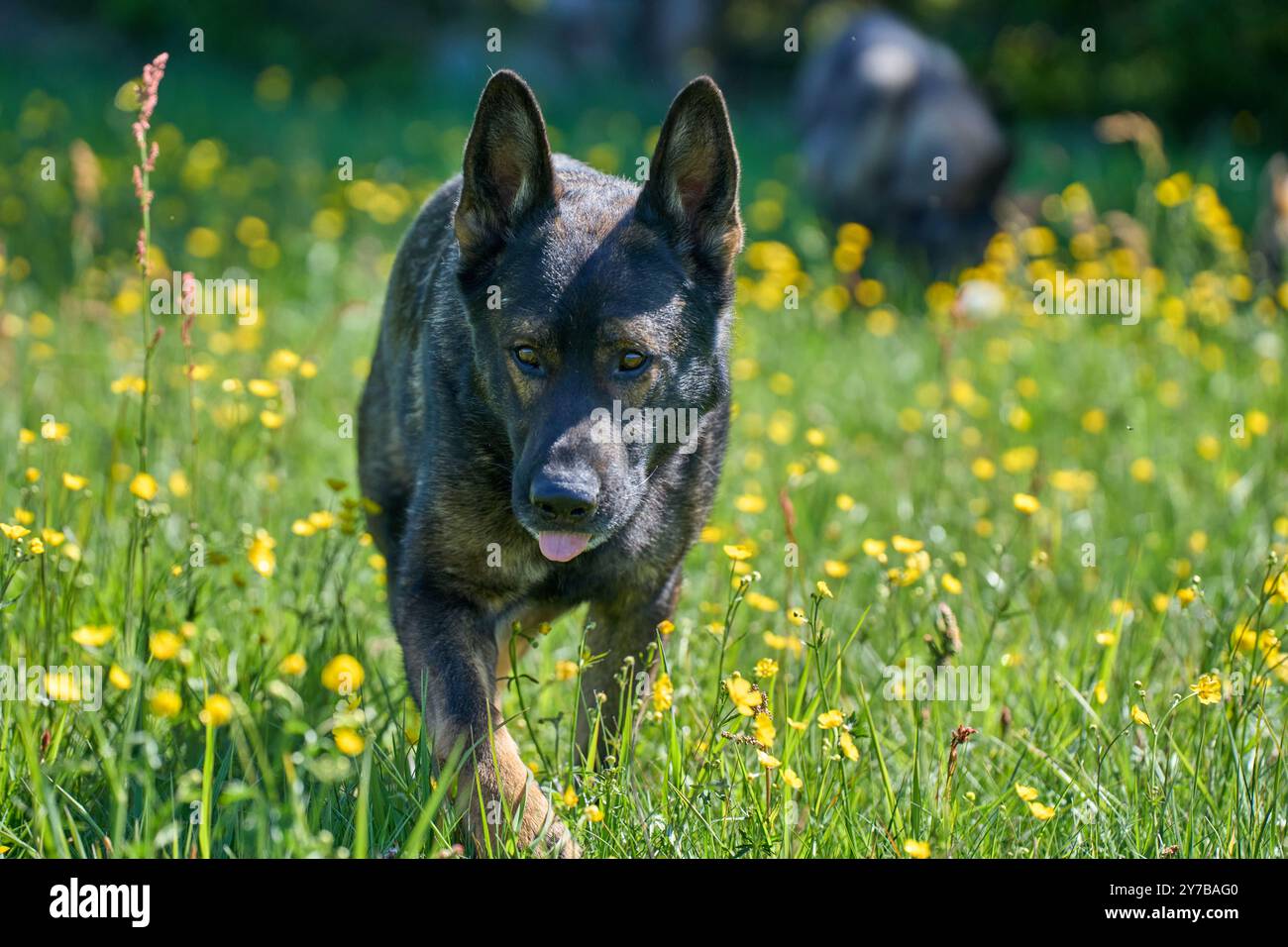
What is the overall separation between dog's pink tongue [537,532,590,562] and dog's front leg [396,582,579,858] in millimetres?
324

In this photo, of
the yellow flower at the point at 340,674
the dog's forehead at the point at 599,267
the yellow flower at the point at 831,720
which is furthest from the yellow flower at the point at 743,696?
the dog's forehead at the point at 599,267

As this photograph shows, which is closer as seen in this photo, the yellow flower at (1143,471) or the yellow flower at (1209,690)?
the yellow flower at (1209,690)

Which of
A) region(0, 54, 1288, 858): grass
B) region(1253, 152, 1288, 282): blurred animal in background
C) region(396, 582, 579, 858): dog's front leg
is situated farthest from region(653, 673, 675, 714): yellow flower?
region(1253, 152, 1288, 282): blurred animal in background

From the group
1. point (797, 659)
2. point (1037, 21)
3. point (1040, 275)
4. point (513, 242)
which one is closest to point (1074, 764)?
point (797, 659)

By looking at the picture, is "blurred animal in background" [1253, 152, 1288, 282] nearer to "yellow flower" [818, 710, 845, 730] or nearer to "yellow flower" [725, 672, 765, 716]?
"yellow flower" [818, 710, 845, 730]

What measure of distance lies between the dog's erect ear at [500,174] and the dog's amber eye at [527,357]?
355 millimetres

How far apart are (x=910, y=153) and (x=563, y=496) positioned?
7.40 metres

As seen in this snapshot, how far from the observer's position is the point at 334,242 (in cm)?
934

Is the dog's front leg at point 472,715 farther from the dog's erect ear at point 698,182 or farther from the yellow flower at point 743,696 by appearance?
the dog's erect ear at point 698,182

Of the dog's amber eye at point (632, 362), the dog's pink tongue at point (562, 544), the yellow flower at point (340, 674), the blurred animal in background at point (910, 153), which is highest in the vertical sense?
the blurred animal in background at point (910, 153)

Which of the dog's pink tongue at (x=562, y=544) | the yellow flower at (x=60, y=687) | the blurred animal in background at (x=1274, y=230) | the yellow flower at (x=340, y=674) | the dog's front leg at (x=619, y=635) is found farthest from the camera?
the blurred animal in background at (x=1274, y=230)

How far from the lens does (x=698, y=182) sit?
147 inches

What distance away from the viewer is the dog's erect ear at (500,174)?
11.7 feet

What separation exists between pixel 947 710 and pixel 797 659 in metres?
0.45
